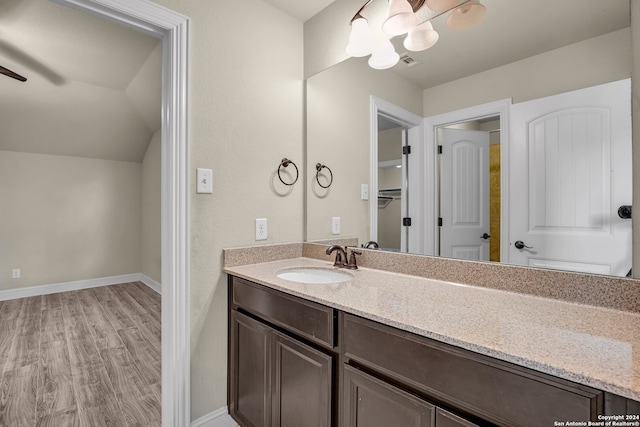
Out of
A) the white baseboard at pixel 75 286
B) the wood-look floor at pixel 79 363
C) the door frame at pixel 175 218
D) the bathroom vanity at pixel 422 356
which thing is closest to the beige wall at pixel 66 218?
the white baseboard at pixel 75 286

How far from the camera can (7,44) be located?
8.32 ft

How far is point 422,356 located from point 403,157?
3.30ft

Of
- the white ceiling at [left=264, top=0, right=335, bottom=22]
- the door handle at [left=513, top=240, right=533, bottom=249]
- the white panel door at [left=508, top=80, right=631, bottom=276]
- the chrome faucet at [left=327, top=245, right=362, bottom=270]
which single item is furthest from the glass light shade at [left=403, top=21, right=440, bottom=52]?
the chrome faucet at [left=327, top=245, right=362, bottom=270]

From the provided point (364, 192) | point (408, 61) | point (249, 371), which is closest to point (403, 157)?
point (364, 192)

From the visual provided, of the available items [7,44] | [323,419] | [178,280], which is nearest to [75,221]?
[7,44]

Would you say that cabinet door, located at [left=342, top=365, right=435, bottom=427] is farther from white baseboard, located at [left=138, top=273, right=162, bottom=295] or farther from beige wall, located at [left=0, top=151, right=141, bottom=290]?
beige wall, located at [left=0, top=151, right=141, bottom=290]

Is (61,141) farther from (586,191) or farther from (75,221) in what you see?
(586,191)

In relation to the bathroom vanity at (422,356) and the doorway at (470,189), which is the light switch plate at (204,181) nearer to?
the bathroom vanity at (422,356)

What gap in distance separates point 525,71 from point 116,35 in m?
2.90

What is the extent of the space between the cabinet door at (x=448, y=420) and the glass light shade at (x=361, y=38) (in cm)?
161

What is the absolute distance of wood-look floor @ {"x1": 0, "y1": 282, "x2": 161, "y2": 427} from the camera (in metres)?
1.79

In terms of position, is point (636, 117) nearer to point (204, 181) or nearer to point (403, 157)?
point (403, 157)

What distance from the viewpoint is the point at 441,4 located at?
4.45ft

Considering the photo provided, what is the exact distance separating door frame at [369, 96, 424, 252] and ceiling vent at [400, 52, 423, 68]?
0.20 meters
